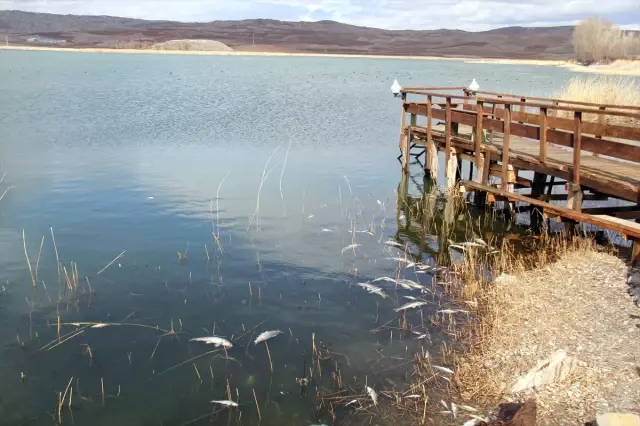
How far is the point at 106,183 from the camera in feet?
56.2

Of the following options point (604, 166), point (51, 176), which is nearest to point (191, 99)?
point (51, 176)

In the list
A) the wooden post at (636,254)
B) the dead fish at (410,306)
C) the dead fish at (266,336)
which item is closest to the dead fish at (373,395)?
the dead fish at (266,336)

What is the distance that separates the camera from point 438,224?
14367mm

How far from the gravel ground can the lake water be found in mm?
1011

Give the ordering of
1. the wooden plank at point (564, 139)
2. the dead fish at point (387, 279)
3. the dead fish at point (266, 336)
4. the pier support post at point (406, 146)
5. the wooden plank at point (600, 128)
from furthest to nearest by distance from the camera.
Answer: the pier support post at point (406, 146) < the wooden plank at point (600, 128) < the wooden plank at point (564, 139) < the dead fish at point (387, 279) < the dead fish at point (266, 336)

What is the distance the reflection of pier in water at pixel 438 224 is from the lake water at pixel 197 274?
15 cm

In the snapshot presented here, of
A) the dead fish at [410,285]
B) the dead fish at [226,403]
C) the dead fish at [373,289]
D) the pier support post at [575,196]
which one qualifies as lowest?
the dead fish at [226,403]

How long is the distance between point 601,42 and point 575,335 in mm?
126327

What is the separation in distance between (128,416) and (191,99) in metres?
34.9

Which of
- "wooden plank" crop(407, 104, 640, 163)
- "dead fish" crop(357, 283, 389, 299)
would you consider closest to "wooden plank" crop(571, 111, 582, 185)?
"wooden plank" crop(407, 104, 640, 163)

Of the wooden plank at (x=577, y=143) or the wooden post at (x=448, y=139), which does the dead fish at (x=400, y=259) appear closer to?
the wooden plank at (x=577, y=143)

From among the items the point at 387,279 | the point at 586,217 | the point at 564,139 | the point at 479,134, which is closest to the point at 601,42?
the point at 479,134

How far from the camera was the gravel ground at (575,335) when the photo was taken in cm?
612

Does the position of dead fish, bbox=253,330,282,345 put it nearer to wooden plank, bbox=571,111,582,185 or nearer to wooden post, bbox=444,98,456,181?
wooden plank, bbox=571,111,582,185
